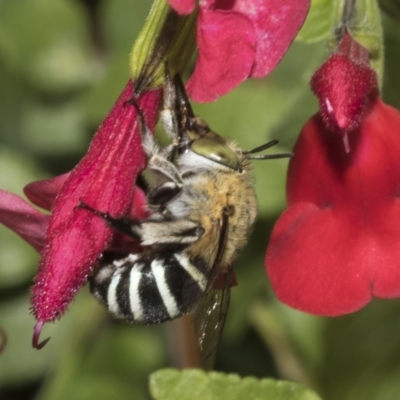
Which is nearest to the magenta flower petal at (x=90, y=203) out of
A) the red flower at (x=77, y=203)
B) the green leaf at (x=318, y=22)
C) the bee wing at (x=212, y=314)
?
the red flower at (x=77, y=203)

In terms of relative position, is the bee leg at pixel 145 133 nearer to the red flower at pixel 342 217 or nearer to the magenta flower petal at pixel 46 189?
the magenta flower petal at pixel 46 189

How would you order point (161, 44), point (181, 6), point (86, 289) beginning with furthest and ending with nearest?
point (86, 289) → point (161, 44) → point (181, 6)

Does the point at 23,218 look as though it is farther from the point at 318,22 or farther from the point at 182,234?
the point at 318,22

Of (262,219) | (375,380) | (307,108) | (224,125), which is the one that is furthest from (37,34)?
(375,380)

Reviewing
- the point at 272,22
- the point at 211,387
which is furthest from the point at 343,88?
the point at 211,387

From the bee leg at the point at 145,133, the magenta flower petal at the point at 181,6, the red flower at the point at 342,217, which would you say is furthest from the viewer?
the red flower at the point at 342,217

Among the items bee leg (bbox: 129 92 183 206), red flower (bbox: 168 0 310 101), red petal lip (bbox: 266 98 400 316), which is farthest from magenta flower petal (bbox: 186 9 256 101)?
red petal lip (bbox: 266 98 400 316)

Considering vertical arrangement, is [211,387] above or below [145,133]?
below
